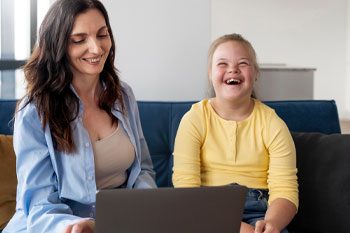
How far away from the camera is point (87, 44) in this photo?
4.78 ft

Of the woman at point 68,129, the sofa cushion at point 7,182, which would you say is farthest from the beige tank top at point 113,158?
the sofa cushion at point 7,182

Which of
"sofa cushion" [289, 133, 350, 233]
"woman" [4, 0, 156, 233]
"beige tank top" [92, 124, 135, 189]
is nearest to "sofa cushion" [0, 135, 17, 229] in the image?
"woman" [4, 0, 156, 233]

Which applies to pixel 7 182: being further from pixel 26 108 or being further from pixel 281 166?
pixel 281 166

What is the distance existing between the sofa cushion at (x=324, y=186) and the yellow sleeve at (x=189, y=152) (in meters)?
0.43

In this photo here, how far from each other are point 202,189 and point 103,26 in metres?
0.67

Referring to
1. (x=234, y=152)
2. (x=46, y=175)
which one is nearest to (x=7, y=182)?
(x=46, y=175)

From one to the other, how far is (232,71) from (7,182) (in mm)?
898

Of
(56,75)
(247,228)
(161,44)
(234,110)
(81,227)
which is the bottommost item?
(247,228)

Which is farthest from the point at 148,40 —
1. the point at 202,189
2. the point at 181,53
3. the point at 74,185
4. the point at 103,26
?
the point at 202,189

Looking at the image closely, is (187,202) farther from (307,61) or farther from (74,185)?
(307,61)

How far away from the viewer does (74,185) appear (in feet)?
4.61

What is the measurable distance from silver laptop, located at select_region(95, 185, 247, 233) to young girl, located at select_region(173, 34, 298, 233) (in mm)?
553

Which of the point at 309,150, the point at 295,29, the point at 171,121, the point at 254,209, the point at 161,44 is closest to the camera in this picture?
the point at 254,209

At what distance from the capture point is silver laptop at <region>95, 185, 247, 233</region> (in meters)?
1.02
